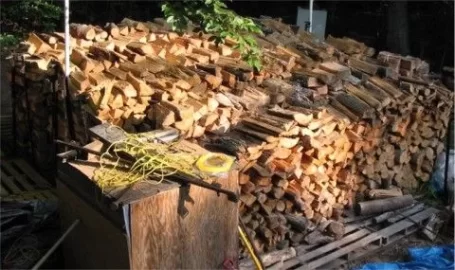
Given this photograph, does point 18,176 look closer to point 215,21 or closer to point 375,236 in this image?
point 215,21

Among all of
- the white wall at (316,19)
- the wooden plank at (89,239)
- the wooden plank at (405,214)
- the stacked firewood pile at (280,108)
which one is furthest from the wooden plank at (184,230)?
the white wall at (316,19)

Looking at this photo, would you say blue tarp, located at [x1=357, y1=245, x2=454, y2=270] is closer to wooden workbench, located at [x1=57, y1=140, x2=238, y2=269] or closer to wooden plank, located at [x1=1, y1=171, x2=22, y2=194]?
wooden workbench, located at [x1=57, y1=140, x2=238, y2=269]

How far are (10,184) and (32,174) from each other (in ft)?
1.09

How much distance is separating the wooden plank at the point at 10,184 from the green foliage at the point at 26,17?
2.73 m

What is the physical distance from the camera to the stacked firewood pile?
4684 mm

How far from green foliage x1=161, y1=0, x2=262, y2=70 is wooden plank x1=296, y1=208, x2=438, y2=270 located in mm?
1889

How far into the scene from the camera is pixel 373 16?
11.3 metres

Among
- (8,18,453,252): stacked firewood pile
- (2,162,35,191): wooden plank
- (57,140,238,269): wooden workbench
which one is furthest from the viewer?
(2,162,35,191): wooden plank

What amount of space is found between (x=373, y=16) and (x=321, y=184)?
7.09 metres

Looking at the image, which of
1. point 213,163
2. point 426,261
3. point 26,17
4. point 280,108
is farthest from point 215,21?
point 26,17

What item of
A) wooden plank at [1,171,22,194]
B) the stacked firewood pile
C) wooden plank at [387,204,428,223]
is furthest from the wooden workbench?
wooden plank at [387,204,428,223]

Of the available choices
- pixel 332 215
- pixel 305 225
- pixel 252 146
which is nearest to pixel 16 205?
pixel 252 146

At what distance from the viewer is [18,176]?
5883mm

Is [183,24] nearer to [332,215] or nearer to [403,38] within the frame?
[332,215]
